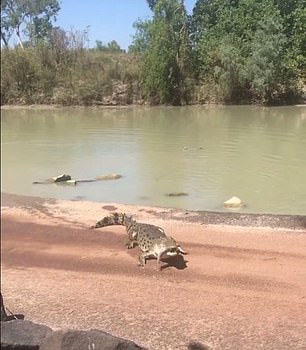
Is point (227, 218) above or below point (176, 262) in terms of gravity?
above

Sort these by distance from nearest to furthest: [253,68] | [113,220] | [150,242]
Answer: [150,242], [113,220], [253,68]

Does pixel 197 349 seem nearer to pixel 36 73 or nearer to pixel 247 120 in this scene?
pixel 36 73

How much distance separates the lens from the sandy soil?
14.2 ft

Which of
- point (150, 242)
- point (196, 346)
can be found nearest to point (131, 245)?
point (150, 242)

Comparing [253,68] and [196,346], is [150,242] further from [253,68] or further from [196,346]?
[253,68]

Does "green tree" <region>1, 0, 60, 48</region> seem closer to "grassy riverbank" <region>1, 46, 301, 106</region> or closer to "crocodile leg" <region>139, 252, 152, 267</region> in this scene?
"grassy riverbank" <region>1, 46, 301, 106</region>

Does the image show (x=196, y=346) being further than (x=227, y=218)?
No

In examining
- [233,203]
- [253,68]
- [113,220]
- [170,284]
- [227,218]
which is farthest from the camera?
[253,68]

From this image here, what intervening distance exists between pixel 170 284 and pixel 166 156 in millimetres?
8770

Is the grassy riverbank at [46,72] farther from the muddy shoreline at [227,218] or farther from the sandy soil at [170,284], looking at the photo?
the muddy shoreline at [227,218]

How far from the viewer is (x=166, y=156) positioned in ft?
46.4

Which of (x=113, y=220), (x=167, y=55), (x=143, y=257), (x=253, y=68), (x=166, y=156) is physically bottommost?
(x=143, y=257)

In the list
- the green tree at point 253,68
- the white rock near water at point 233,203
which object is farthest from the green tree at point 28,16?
the green tree at point 253,68

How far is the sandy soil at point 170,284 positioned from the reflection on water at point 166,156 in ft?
2.80
